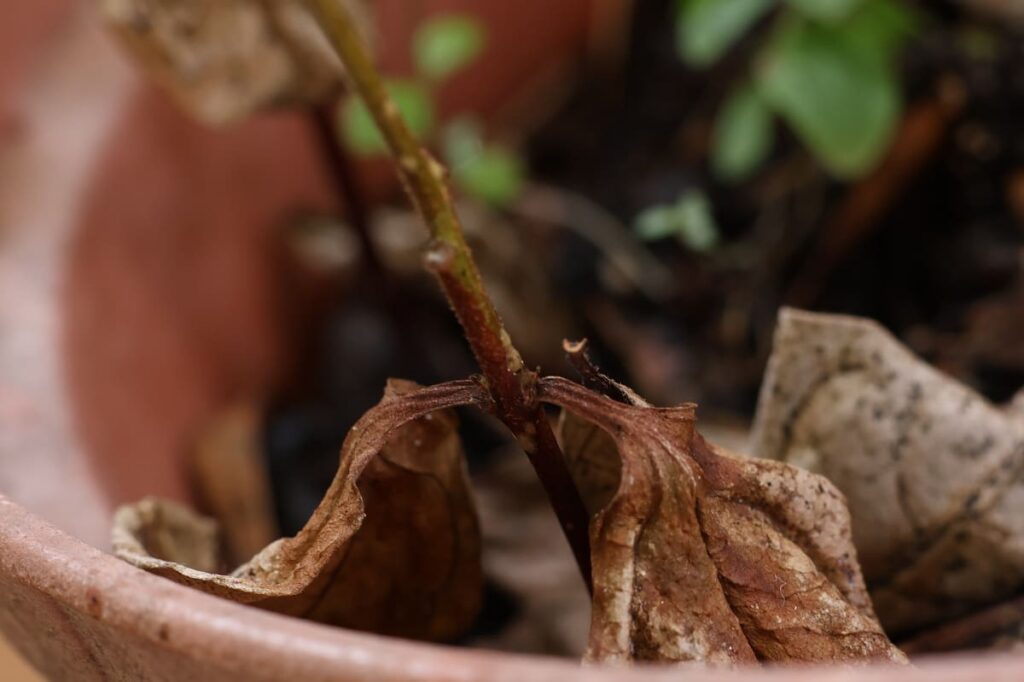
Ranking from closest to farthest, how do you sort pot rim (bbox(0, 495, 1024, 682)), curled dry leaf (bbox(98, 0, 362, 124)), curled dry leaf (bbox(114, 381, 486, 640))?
pot rim (bbox(0, 495, 1024, 682))
curled dry leaf (bbox(114, 381, 486, 640))
curled dry leaf (bbox(98, 0, 362, 124))

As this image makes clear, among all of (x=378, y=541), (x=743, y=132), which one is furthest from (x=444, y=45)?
(x=378, y=541)

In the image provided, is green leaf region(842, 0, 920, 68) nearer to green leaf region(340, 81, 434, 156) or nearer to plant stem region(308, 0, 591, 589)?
green leaf region(340, 81, 434, 156)

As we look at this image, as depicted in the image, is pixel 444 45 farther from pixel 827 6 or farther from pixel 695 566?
pixel 695 566

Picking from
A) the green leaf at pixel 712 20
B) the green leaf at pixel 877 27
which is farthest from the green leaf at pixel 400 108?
the green leaf at pixel 877 27

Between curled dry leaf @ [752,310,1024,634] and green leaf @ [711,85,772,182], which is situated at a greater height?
green leaf @ [711,85,772,182]

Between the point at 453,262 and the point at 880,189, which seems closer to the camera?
the point at 453,262

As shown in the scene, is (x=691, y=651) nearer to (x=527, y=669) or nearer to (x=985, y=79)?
(x=527, y=669)

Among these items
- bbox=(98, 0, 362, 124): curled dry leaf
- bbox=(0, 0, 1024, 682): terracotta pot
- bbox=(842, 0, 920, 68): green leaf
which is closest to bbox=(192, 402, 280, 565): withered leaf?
bbox=(0, 0, 1024, 682): terracotta pot
